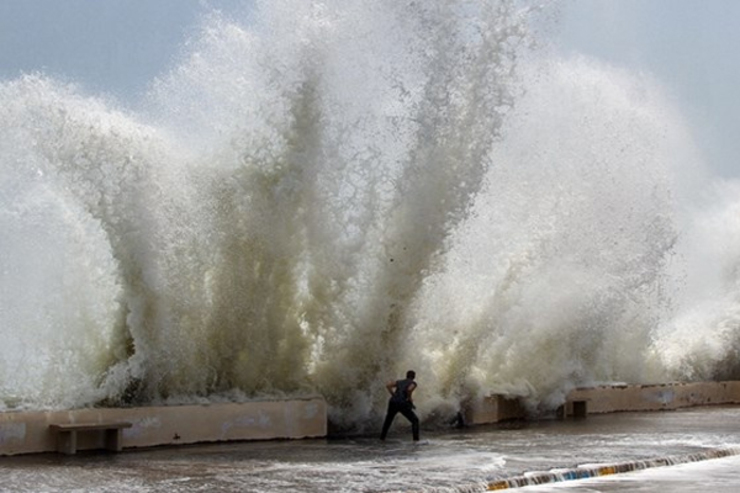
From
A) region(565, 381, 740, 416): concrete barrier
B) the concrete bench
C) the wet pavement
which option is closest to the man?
the wet pavement

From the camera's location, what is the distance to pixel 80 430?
43.6 feet

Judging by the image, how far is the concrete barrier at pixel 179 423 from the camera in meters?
13.2

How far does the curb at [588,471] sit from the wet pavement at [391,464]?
0.11m

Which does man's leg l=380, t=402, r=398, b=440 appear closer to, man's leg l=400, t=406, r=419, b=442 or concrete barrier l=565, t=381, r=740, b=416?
man's leg l=400, t=406, r=419, b=442

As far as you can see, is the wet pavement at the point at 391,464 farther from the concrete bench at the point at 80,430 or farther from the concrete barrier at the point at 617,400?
the concrete barrier at the point at 617,400

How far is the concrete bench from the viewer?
43.4 ft

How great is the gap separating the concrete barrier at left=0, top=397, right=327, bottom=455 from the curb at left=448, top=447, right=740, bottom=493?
496 centimetres

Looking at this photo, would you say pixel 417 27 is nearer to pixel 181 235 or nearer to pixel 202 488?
pixel 181 235

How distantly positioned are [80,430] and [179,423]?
58.4 inches

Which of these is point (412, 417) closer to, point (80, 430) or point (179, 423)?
point (179, 423)

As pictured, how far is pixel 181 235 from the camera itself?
662 inches

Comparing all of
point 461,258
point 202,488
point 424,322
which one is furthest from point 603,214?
point 202,488

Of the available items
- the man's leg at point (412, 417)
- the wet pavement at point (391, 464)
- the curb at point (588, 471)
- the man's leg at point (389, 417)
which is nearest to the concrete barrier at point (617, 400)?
the wet pavement at point (391, 464)

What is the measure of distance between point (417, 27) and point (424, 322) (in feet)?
15.8
